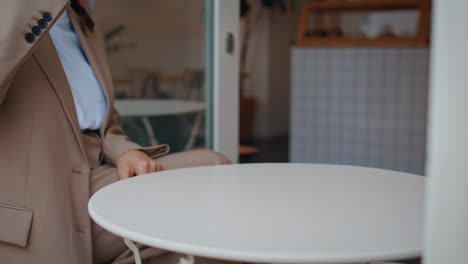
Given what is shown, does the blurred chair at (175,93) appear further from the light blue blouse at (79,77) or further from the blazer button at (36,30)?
the blazer button at (36,30)

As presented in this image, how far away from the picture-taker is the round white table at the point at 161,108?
99.3 inches

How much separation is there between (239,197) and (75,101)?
2.02ft

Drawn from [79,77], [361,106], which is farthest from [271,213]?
[361,106]

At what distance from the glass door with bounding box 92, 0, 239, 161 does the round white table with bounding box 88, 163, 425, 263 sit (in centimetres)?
123

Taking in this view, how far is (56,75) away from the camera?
126 cm

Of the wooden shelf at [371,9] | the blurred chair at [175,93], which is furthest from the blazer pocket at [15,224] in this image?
the wooden shelf at [371,9]

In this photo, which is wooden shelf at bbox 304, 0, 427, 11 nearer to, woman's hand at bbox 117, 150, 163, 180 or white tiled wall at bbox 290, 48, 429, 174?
white tiled wall at bbox 290, 48, 429, 174

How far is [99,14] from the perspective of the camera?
2508 millimetres

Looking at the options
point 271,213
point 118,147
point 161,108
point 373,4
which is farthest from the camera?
point 373,4

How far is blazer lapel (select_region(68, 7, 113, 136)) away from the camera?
4.80 feet

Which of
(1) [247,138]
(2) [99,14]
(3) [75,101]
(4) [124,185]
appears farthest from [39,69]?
(1) [247,138]

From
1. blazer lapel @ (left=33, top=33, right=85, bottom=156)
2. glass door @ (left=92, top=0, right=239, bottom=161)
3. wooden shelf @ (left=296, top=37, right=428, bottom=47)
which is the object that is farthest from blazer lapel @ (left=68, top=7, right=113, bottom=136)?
wooden shelf @ (left=296, top=37, right=428, bottom=47)

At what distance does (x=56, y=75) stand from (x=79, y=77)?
0.63ft

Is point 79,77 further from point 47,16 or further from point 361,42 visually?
point 361,42
